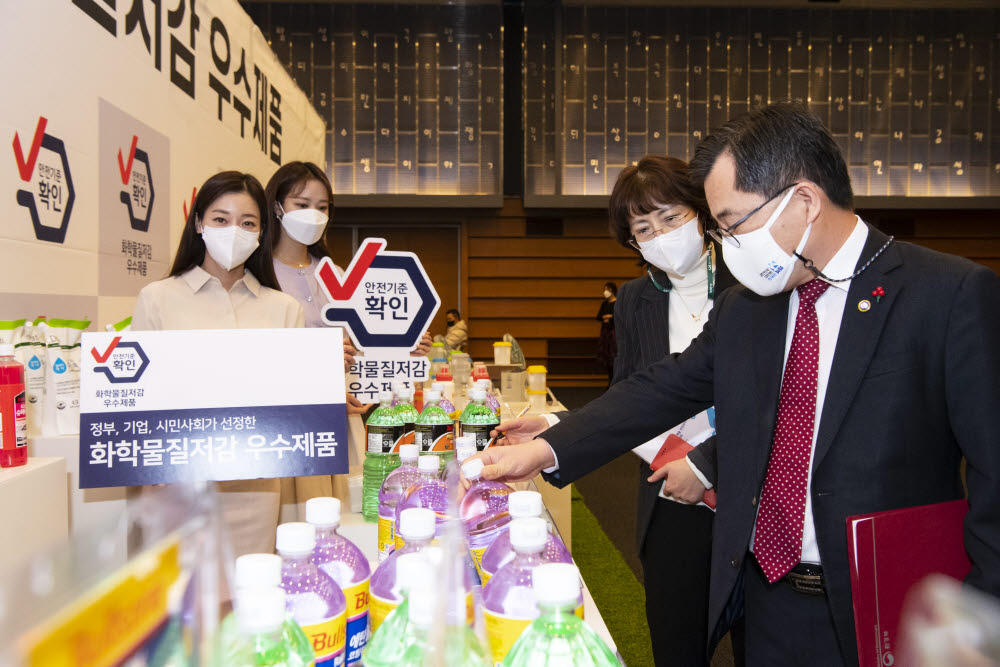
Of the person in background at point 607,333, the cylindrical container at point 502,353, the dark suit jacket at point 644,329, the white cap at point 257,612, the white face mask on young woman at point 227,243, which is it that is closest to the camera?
the white cap at point 257,612

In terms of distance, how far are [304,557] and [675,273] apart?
4.62 feet

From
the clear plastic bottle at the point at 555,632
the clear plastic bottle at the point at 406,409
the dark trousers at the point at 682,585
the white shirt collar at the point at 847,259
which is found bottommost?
the dark trousers at the point at 682,585

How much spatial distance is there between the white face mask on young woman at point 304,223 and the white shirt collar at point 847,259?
1795 millimetres

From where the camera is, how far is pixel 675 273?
1.94 m

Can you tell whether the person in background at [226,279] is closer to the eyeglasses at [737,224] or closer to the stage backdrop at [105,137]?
the stage backdrop at [105,137]

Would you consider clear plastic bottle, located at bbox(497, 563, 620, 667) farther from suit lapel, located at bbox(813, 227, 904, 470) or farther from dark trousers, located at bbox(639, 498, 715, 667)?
dark trousers, located at bbox(639, 498, 715, 667)

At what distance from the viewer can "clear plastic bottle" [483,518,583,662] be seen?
30.1 inches

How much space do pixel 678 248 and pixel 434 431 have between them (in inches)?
31.8

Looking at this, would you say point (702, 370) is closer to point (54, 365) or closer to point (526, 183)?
point (54, 365)

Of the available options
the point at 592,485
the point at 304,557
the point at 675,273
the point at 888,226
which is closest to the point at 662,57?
the point at 888,226

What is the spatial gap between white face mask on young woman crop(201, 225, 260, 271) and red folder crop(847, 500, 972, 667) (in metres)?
1.70

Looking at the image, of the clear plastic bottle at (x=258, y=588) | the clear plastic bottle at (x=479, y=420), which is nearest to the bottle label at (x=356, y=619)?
the clear plastic bottle at (x=258, y=588)

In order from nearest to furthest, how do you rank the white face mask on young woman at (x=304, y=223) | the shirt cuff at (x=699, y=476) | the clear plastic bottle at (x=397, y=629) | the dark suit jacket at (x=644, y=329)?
the clear plastic bottle at (x=397, y=629), the shirt cuff at (x=699, y=476), the dark suit jacket at (x=644, y=329), the white face mask on young woman at (x=304, y=223)

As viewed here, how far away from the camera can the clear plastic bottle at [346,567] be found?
821 mm
